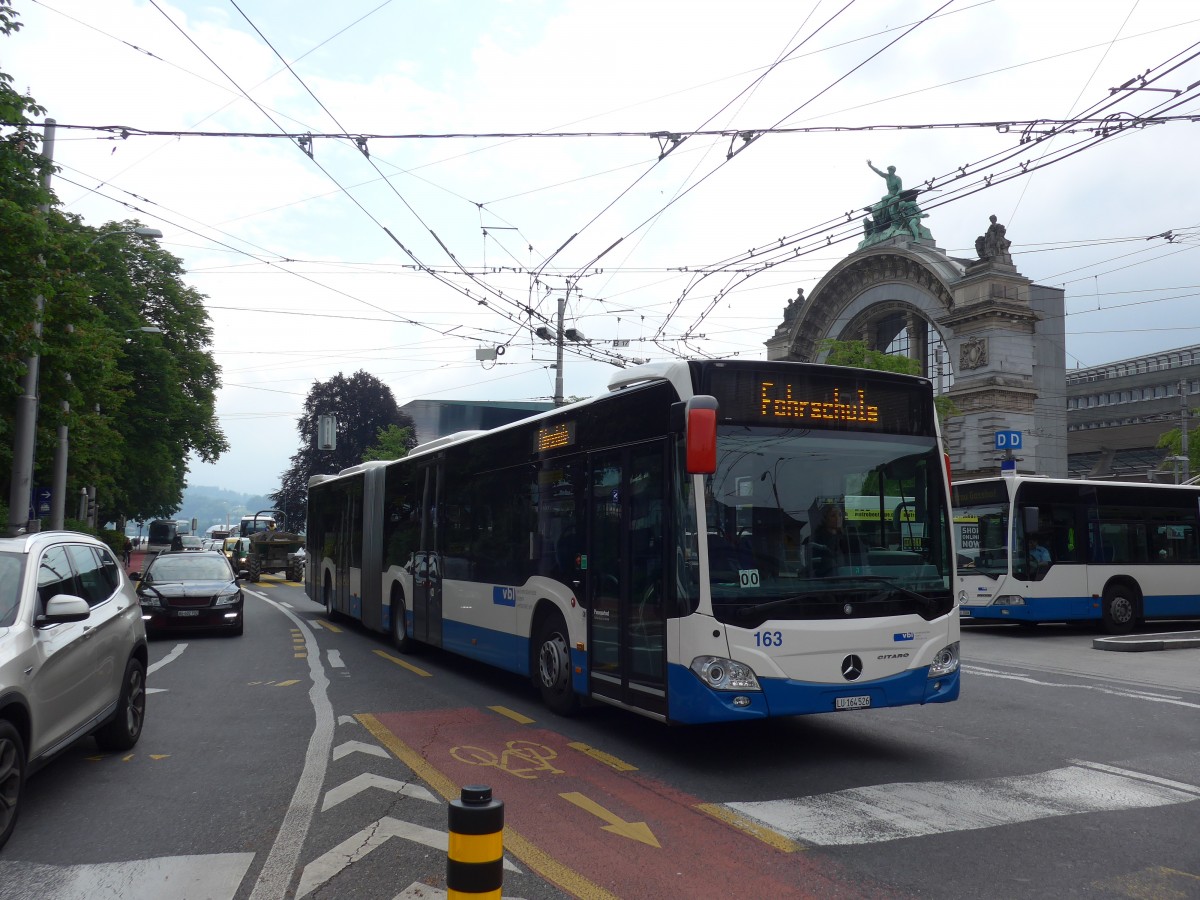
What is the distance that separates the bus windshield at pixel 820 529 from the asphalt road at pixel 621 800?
1.16 meters

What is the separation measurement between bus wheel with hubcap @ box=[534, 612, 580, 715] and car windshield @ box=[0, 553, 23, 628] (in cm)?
452

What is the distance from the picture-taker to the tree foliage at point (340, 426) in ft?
214

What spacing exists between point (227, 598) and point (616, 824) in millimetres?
13461

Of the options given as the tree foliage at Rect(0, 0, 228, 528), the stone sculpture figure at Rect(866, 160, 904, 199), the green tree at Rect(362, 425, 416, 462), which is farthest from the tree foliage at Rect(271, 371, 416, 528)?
the stone sculpture figure at Rect(866, 160, 904, 199)

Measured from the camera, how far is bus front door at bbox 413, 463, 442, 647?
13820 mm

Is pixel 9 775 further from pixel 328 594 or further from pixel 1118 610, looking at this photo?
pixel 1118 610

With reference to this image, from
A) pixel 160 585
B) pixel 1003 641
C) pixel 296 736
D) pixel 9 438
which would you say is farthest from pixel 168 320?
pixel 296 736

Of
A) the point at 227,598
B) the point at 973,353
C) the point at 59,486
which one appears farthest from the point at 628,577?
the point at 973,353

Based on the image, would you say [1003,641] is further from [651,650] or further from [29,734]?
[29,734]

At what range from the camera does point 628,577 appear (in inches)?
336

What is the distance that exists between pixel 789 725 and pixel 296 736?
4.13 metres

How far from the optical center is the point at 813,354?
188 ft

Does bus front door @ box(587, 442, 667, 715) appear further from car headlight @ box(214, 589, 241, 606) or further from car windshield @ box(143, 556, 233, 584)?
car windshield @ box(143, 556, 233, 584)

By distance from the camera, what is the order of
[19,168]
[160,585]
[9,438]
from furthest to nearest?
[9,438] < [160,585] < [19,168]
